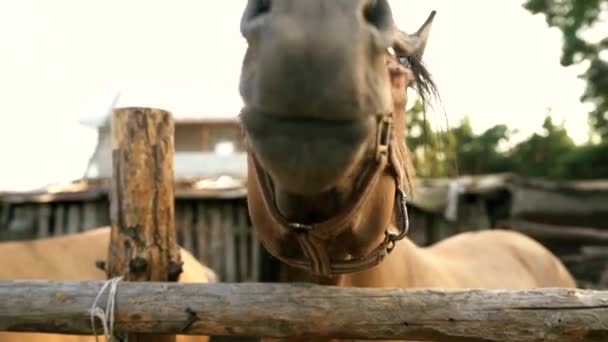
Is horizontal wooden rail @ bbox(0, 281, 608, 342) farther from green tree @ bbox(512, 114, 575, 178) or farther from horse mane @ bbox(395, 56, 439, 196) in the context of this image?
green tree @ bbox(512, 114, 575, 178)

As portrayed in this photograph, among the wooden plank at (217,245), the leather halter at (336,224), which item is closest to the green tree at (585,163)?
the wooden plank at (217,245)

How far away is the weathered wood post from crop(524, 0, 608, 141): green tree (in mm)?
6969

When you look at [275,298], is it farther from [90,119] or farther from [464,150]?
[90,119]

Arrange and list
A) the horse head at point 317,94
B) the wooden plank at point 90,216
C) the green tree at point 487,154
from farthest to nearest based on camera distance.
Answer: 1. the green tree at point 487,154
2. the wooden plank at point 90,216
3. the horse head at point 317,94

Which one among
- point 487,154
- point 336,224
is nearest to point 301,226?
point 336,224

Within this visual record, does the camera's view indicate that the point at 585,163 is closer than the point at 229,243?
No

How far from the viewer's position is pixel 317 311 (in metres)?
1.68

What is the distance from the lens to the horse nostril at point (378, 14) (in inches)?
43.4

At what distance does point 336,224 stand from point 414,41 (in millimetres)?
613

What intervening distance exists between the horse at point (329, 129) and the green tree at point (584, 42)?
6799 millimetres

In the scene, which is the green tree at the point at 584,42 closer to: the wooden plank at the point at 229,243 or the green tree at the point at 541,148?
the green tree at the point at 541,148

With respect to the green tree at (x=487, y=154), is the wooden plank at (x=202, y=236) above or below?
below

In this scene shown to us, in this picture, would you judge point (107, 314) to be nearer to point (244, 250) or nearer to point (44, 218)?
point (244, 250)

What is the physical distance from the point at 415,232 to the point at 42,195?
4.34 m
